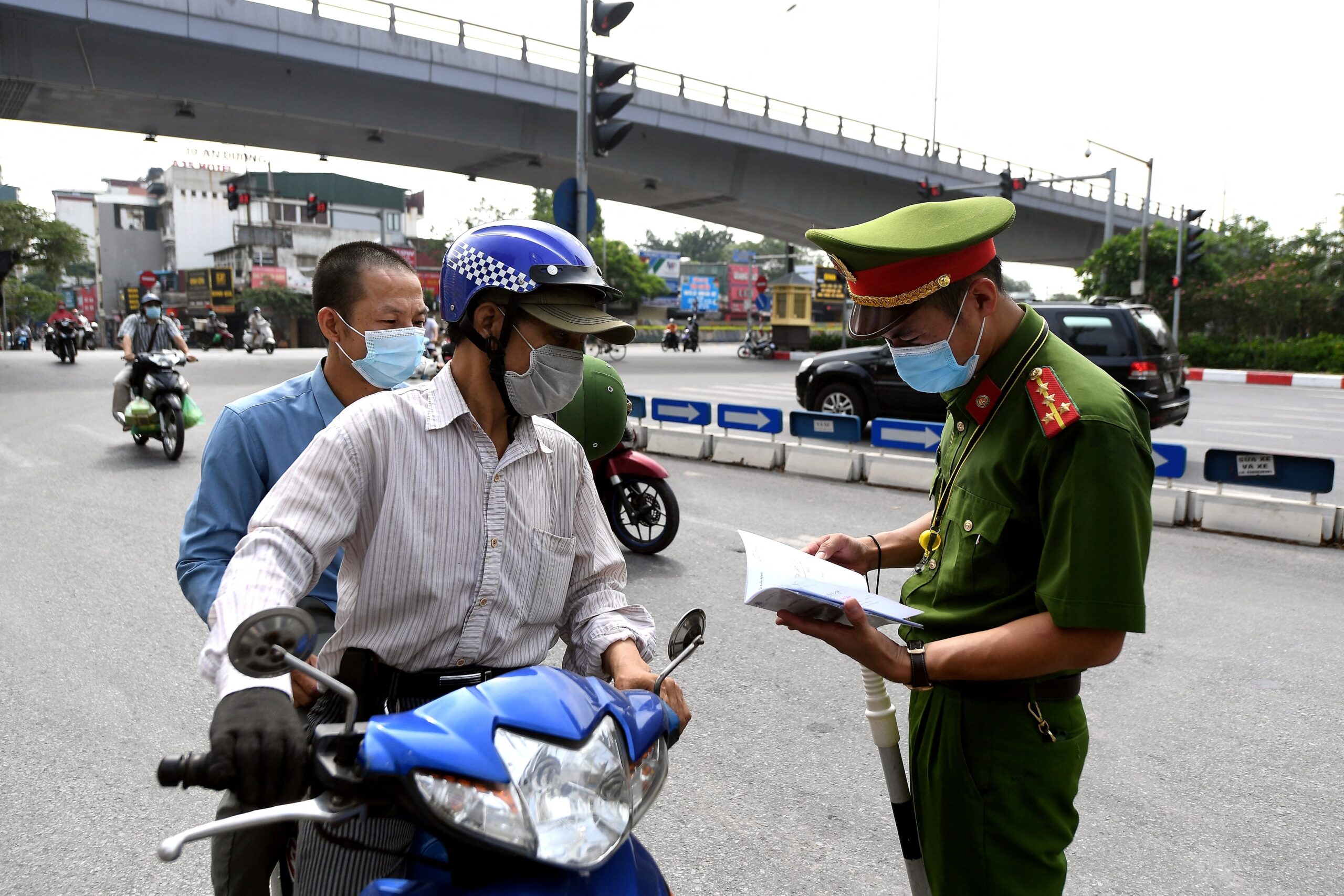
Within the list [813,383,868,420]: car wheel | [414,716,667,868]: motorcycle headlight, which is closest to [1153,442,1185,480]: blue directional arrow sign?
[813,383,868,420]: car wheel

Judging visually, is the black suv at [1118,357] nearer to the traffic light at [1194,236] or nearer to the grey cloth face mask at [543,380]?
the grey cloth face mask at [543,380]

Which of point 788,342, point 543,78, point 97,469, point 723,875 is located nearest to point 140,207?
point 788,342

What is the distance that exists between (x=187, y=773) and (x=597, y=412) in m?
4.97

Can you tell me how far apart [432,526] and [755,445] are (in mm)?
9432

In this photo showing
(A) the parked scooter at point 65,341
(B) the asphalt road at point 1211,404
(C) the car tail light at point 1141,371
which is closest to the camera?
(C) the car tail light at point 1141,371

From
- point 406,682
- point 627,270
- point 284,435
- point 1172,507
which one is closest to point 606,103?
point 1172,507

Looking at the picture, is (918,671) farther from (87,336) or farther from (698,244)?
(698,244)

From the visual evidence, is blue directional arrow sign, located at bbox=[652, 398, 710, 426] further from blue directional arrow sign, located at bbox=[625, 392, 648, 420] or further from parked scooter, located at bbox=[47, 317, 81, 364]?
parked scooter, located at bbox=[47, 317, 81, 364]

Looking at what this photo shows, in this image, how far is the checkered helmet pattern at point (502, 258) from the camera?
176 cm

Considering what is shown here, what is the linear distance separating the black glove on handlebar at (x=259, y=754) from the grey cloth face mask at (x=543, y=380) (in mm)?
793

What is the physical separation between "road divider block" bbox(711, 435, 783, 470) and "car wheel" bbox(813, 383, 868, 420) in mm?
2912

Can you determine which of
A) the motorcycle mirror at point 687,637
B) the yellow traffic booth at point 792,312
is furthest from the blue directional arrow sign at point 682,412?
the yellow traffic booth at point 792,312

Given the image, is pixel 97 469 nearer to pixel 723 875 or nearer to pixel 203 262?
pixel 723 875

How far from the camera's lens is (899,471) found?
383 inches
